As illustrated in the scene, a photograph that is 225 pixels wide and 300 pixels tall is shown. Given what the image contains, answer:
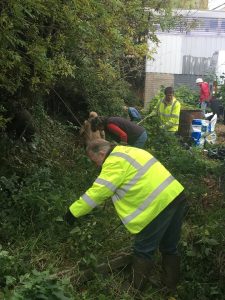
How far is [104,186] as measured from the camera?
13.0 feet

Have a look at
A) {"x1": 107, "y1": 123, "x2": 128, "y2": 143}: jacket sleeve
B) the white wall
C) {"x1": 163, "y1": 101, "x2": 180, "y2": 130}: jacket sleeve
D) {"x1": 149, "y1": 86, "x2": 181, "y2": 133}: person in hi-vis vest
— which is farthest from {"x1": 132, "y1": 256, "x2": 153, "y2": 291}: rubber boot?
the white wall

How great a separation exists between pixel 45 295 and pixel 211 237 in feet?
7.52

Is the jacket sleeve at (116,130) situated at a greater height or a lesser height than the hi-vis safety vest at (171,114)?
greater

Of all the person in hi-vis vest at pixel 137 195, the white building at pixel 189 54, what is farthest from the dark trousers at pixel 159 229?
the white building at pixel 189 54

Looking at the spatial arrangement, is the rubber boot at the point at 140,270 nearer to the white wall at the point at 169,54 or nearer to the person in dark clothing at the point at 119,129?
the person in dark clothing at the point at 119,129

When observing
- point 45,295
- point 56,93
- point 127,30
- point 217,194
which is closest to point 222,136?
point 127,30

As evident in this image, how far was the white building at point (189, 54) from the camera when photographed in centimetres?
1796

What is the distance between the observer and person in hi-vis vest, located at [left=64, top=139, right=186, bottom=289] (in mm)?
4000

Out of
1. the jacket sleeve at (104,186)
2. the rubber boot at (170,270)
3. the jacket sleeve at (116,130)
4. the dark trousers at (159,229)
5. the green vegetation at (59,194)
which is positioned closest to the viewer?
the jacket sleeve at (104,186)

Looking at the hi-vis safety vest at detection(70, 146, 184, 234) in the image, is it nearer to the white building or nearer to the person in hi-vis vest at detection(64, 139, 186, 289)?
the person in hi-vis vest at detection(64, 139, 186, 289)

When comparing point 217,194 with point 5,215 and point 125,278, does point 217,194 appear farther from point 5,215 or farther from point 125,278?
point 5,215

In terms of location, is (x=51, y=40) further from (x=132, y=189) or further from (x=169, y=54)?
(x=169, y=54)

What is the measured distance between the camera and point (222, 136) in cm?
1422

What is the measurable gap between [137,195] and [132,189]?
0.07 m
